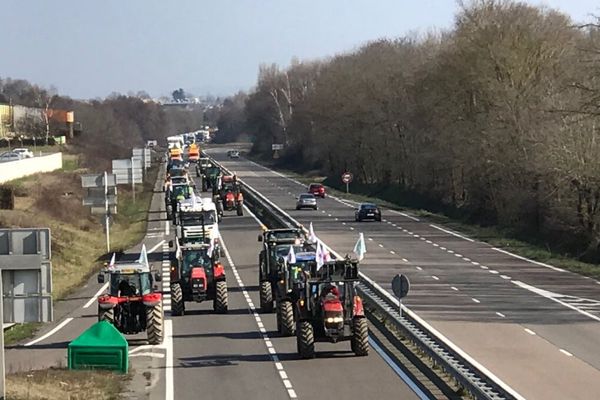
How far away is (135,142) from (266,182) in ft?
273

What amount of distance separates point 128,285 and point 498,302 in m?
12.4

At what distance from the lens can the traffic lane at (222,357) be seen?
21578mm

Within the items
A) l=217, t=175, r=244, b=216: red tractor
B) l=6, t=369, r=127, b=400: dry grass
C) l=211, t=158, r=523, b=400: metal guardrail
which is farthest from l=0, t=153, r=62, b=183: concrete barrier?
l=6, t=369, r=127, b=400: dry grass

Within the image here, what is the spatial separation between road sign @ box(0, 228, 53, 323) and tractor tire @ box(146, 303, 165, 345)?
29.2ft

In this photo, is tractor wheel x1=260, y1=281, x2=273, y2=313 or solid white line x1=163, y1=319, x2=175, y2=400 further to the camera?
tractor wheel x1=260, y1=281, x2=273, y2=313

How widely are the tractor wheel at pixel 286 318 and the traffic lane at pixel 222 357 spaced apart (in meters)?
0.70

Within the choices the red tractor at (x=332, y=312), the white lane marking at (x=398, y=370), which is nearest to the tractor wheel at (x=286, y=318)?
the white lane marking at (x=398, y=370)

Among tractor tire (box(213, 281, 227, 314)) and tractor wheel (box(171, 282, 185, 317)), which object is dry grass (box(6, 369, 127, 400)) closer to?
tractor wheel (box(171, 282, 185, 317))

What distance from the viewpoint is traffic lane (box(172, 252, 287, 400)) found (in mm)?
21578

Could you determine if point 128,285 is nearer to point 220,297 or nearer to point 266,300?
point 220,297

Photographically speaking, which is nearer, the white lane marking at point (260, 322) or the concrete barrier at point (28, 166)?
the white lane marking at point (260, 322)

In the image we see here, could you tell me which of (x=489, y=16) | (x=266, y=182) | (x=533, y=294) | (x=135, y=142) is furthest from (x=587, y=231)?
(x=135, y=142)

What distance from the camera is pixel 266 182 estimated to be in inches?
4633

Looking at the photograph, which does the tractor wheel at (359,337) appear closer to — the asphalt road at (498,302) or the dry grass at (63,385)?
the asphalt road at (498,302)
